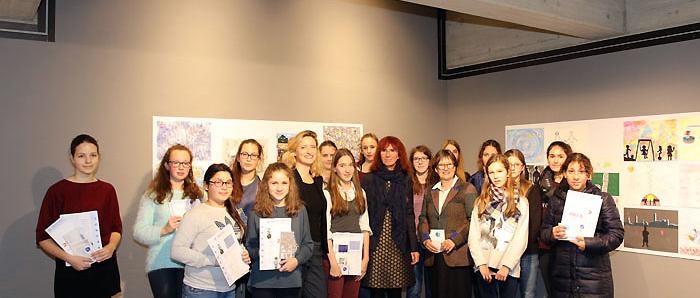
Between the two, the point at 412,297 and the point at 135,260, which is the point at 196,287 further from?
the point at 412,297

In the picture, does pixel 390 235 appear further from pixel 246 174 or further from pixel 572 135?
pixel 572 135

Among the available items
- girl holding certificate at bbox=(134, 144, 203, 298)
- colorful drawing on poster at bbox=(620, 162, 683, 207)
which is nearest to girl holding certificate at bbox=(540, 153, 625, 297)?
colorful drawing on poster at bbox=(620, 162, 683, 207)

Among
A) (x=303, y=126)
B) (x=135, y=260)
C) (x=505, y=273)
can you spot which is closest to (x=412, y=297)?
(x=505, y=273)

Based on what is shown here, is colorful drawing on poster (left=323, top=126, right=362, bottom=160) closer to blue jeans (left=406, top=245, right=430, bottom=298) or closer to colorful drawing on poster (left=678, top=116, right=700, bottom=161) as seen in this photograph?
blue jeans (left=406, top=245, right=430, bottom=298)

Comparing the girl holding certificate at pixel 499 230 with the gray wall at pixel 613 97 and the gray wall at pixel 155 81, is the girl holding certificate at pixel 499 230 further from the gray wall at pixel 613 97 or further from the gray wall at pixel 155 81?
the gray wall at pixel 155 81

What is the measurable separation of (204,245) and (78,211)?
2.96ft

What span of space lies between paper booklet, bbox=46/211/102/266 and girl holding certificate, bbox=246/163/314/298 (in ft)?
3.25

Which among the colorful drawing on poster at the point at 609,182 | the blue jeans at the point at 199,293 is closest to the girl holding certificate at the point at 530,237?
the colorful drawing on poster at the point at 609,182

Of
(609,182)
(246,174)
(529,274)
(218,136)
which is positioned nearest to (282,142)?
(218,136)

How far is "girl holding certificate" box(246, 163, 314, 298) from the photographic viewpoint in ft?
12.3

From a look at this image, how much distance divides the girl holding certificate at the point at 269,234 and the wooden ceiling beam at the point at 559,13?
5.12ft

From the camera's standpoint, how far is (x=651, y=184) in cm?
486

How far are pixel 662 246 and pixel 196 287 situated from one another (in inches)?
148

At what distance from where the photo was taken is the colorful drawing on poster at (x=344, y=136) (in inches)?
226
